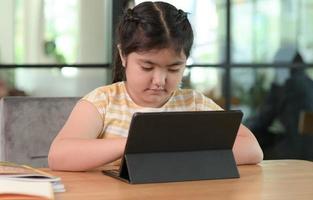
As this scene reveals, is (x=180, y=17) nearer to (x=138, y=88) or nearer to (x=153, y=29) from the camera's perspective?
(x=153, y=29)

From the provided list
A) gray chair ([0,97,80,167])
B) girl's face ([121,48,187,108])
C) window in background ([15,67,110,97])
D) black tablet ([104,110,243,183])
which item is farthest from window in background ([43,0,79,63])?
black tablet ([104,110,243,183])

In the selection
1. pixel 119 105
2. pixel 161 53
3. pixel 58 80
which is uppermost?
pixel 161 53

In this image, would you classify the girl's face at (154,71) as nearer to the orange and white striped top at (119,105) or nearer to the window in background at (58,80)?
the orange and white striped top at (119,105)

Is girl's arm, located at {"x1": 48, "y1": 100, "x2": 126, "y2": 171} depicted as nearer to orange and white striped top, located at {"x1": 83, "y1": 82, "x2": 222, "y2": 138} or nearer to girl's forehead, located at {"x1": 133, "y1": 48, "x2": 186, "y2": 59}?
orange and white striped top, located at {"x1": 83, "y1": 82, "x2": 222, "y2": 138}

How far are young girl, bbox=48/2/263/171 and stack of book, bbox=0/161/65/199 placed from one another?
0.69 ft

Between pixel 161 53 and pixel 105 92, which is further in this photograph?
pixel 105 92

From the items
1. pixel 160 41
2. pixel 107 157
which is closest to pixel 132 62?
pixel 160 41

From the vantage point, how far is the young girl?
1490 mm

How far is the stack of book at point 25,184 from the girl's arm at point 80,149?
156mm

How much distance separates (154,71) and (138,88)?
0.29 feet

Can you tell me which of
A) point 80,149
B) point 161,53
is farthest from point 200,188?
point 161,53

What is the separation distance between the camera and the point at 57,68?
3.93 m

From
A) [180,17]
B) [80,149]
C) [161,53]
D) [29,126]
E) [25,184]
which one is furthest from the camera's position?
[29,126]

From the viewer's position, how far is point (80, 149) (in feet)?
4.64
